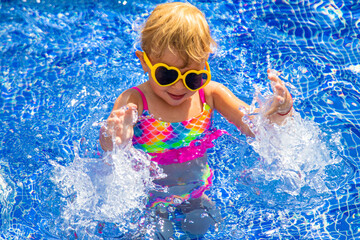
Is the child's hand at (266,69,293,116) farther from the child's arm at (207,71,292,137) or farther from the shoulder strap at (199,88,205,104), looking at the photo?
the shoulder strap at (199,88,205,104)

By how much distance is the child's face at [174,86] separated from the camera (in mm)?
3162

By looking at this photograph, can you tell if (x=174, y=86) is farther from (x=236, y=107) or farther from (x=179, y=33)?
(x=236, y=107)

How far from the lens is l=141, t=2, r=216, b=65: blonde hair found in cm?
312

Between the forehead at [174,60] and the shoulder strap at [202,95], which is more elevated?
the forehead at [174,60]

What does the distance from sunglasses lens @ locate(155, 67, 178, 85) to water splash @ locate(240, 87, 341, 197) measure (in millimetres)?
802

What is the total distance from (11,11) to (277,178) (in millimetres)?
3738

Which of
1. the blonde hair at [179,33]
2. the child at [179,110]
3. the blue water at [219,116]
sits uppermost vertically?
the blonde hair at [179,33]

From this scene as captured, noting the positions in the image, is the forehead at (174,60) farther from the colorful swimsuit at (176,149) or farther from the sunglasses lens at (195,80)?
the colorful swimsuit at (176,149)

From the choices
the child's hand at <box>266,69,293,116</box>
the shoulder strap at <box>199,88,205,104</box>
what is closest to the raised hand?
the shoulder strap at <box>199,88,205,104</box>

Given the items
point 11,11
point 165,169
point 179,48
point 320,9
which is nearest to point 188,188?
point 165,169

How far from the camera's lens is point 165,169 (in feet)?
11.9

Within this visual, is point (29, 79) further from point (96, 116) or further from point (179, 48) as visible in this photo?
point (179, 48)

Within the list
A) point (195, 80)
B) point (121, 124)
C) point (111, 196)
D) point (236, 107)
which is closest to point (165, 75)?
Answer: point (195, 80)

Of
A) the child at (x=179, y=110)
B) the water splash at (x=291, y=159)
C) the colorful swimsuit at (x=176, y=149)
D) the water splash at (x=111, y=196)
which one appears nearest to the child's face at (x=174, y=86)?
the child at (x=179, y=110)
